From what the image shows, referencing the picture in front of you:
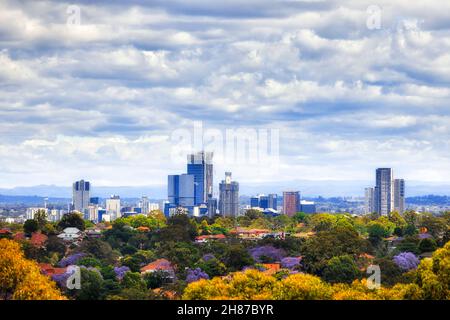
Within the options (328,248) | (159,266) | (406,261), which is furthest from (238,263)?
(406,261)

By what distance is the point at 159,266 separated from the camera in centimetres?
5969

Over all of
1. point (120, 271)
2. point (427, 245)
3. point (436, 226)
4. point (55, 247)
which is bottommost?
point (120, 271)

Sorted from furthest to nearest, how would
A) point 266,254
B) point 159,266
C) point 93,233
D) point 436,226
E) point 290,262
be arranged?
point 93,233 < point 436,226 < point 266,254 < point 290,262 < point 159,266

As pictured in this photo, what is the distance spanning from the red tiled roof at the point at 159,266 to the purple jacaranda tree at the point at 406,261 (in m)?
14.5

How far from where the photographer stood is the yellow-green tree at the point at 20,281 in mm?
33781

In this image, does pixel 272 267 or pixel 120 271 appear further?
pixel 272 267

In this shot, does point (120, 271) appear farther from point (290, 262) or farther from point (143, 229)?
point (143, 229)

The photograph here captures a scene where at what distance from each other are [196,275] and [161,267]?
3999 millimetres

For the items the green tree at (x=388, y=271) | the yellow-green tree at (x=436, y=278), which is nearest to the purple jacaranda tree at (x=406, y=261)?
the green tree at (x=388, y=271)

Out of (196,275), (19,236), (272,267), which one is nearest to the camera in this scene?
(196,275)

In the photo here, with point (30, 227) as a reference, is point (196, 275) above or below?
below

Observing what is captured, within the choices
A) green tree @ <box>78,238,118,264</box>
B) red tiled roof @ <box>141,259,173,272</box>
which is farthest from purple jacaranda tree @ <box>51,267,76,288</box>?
green tree @ <box>78,238,118,264</box>

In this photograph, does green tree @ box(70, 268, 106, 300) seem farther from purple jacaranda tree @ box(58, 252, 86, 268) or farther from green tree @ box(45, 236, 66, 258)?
green tree @ box(45, 236, 66, 258)
